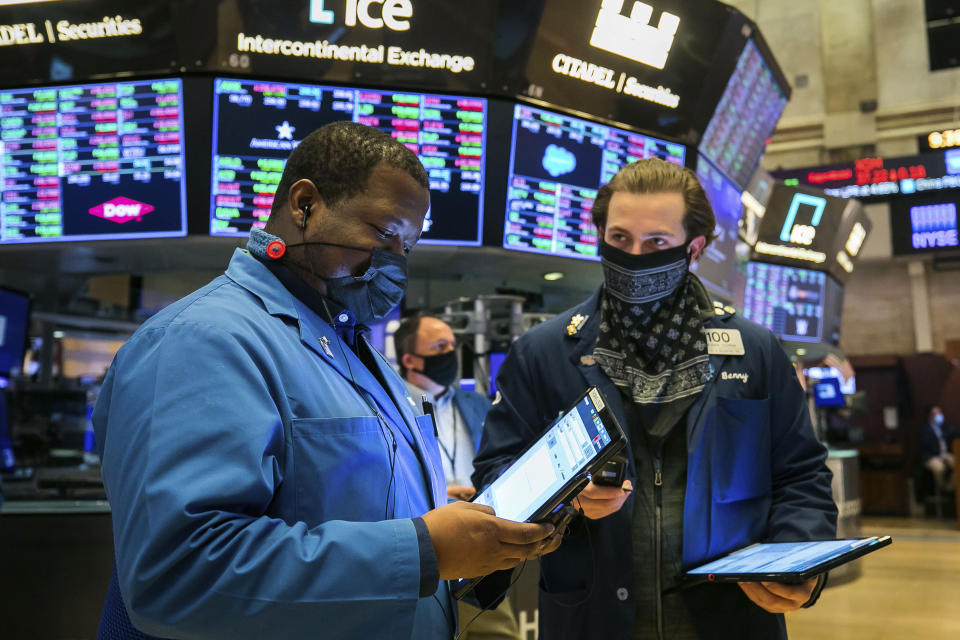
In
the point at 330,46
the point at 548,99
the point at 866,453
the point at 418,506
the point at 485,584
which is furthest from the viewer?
the point at 866,453

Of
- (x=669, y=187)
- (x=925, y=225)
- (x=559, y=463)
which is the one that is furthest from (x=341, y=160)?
(x=925, y=225)

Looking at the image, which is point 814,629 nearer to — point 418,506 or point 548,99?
point 548,99

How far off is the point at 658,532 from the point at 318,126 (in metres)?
3.02

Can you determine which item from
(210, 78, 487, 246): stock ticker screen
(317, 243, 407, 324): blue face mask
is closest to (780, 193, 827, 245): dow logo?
(210, 78, 487, 246): stock ticker screen

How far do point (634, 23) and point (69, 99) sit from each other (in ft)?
9.99

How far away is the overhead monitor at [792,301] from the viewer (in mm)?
8219

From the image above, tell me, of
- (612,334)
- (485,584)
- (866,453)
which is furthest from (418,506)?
(866,453)

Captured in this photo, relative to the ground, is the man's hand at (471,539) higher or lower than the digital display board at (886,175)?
lower

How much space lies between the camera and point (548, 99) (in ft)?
14.6

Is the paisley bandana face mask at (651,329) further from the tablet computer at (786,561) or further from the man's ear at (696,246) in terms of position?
the tablet computer at (786,561)

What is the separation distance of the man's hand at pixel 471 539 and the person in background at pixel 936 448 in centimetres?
1346

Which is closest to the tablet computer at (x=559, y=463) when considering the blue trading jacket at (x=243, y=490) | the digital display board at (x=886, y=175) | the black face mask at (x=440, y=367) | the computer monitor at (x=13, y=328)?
the blue trading jacket at (x=243, y=490)

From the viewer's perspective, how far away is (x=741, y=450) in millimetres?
1756

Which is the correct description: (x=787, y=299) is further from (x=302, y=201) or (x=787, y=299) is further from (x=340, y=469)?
(x=340, y=469)
